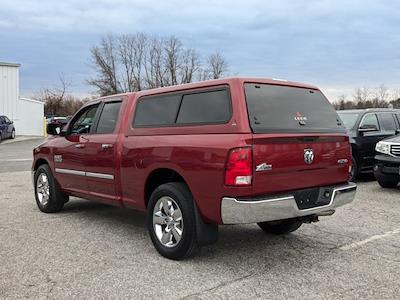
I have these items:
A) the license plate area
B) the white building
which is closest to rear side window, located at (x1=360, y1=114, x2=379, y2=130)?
the license plate area

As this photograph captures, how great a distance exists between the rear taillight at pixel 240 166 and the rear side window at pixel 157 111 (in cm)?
111

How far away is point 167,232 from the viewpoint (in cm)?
509

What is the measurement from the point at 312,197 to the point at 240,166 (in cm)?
100

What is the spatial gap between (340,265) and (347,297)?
0.85m

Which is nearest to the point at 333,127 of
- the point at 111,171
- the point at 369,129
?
the point at 111,171

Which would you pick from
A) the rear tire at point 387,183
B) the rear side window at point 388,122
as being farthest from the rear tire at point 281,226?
the rear side window at point 388,122

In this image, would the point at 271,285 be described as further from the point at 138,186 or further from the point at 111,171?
the point at 111,171

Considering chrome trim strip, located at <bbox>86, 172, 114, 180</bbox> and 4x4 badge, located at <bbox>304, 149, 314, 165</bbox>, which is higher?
4x4 badge, located at <bbox>304, 149, 314, 165</bbox>

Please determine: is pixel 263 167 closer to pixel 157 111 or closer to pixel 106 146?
pixel 157 111

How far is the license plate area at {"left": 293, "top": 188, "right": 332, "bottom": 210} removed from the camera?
15.4 ft

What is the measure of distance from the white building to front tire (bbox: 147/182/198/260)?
32.6m

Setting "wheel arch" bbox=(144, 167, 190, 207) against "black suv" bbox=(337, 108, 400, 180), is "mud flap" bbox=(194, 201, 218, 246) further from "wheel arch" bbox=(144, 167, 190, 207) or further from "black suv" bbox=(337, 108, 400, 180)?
"black suv" bbox=(337, 108, 400, 180)

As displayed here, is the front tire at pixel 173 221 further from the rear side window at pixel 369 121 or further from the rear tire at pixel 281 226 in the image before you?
the rear side window at pixel 369 121

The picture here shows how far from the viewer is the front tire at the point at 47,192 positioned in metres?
7.34
